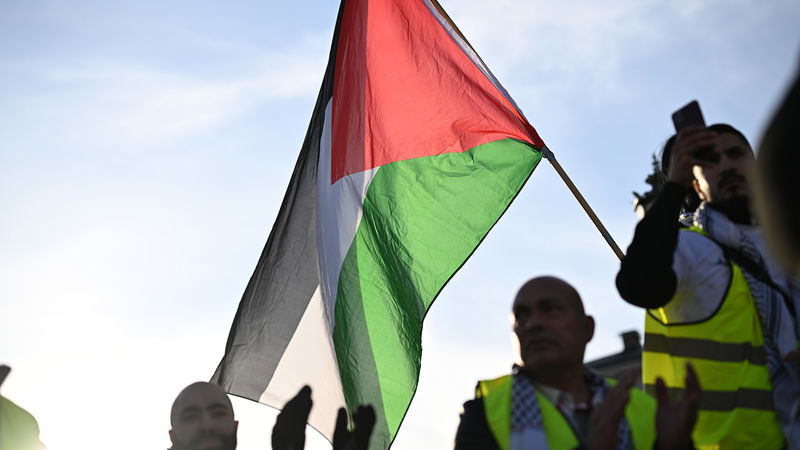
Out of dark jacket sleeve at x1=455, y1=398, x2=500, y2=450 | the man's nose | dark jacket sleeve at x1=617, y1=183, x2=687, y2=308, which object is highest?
dark jacket sleeve at x1=617, y1=183, x2=687, y2=308

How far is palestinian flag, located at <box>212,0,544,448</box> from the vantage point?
18.8 feet

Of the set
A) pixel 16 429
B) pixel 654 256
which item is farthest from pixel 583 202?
pixel 16 429

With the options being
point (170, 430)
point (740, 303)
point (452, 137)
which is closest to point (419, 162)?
point (452, 137)

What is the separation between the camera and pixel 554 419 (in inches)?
126

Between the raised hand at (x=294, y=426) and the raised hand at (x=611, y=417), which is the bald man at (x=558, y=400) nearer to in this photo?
the raised hand at (x=611, y=417)

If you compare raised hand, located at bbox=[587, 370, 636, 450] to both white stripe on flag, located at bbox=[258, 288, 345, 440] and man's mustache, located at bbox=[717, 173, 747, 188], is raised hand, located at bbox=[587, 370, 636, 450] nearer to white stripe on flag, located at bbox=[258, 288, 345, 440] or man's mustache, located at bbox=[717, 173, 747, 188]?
man's mustache, located at bbox=[717, 173, 747, 188]

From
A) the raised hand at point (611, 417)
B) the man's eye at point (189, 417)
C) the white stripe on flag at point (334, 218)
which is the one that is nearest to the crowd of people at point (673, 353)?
the raised hand at point (611, 417)

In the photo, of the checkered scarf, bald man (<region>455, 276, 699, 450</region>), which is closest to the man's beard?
bald man (<region>455, 276, 699, 450</region>)

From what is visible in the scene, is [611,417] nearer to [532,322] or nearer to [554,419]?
[554,419]

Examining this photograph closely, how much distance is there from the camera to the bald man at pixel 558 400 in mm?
2941

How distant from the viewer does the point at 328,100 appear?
6.81 meters

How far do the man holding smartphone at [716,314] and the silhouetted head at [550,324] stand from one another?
27 cm

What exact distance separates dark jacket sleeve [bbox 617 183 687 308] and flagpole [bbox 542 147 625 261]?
78.2 inches

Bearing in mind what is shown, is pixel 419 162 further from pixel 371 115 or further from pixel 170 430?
Result: pixel 170 430
